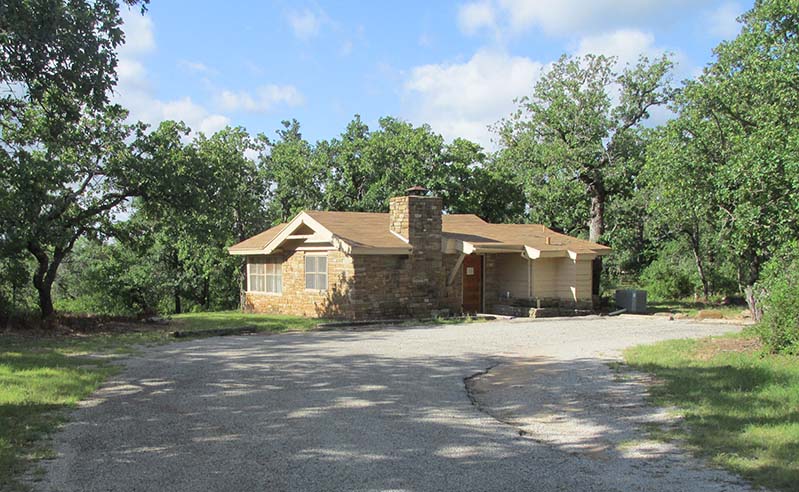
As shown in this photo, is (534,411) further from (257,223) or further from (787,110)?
(257,223)

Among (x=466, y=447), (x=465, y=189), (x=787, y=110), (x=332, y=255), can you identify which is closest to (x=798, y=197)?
(x=787, y=110)

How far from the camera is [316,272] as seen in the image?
2159 centimetres

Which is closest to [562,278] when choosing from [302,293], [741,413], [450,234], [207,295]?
[450,234]

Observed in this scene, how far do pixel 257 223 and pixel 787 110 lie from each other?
78.2 feet

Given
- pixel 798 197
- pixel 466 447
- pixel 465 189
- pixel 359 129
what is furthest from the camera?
pixel 359 129

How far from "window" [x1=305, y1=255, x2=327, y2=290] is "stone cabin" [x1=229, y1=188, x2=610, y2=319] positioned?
32 millimetres

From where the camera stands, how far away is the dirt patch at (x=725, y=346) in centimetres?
1122

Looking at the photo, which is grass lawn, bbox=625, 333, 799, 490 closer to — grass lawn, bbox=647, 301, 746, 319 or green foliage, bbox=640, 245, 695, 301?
grass lawn, bbox=647, 301, 746, 319

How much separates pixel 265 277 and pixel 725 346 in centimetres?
1649

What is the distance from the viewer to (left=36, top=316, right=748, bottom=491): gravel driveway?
537 centimetres

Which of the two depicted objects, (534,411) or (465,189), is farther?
(465,189)

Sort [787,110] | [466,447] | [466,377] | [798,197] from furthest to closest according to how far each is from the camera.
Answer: [787,110], [798,197], [466,377], [466,447]

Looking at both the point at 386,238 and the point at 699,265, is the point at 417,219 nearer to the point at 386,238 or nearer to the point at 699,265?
the point at 386,238

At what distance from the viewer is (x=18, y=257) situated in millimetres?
17359
